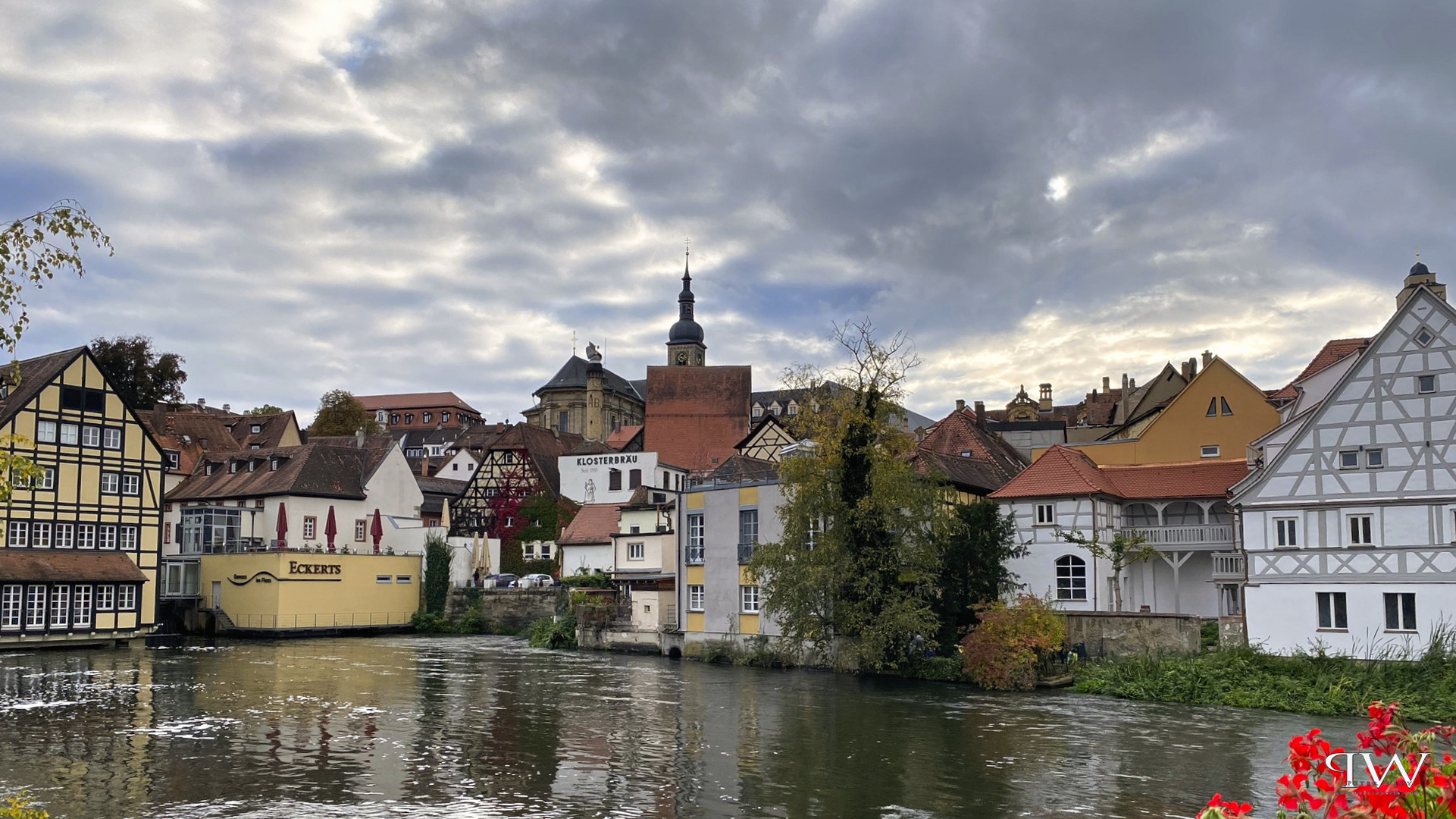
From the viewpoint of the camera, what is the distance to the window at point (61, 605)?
4934 cm

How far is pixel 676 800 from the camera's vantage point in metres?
18.4

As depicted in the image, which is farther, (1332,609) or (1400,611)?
(1332,609)

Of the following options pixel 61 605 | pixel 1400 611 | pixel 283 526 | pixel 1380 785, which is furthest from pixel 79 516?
pixel 1380 785

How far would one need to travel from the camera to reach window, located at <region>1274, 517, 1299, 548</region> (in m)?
33.1

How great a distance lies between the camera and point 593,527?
214ft

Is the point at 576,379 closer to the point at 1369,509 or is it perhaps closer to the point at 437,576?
the point at 437,576

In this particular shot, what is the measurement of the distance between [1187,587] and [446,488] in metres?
61.3

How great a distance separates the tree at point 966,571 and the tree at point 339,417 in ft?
245

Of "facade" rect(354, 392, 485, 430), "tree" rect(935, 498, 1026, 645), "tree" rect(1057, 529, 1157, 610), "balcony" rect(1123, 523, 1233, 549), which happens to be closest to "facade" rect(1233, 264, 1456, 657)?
"balcony" rect(1123, 523, 1233, 549)

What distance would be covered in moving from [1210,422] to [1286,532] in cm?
1561

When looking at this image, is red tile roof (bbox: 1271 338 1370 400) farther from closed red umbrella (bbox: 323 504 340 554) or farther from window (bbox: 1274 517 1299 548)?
closed red umbrella (bbox: 323 504 340 554)

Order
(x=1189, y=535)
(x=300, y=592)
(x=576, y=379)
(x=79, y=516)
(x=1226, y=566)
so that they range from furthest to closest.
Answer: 1. (x=576, y=379)
2. (x=300, y=592)
3. (x=79, y=516)
4. (x=1189, y=535)
5. (x=1226, y=566)

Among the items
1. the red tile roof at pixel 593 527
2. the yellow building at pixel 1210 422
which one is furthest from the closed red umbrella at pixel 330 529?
the yellow building at pixel 1210 422

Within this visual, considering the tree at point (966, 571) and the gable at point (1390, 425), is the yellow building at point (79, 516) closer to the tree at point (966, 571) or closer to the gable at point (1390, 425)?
the tree at point (966, 571)
